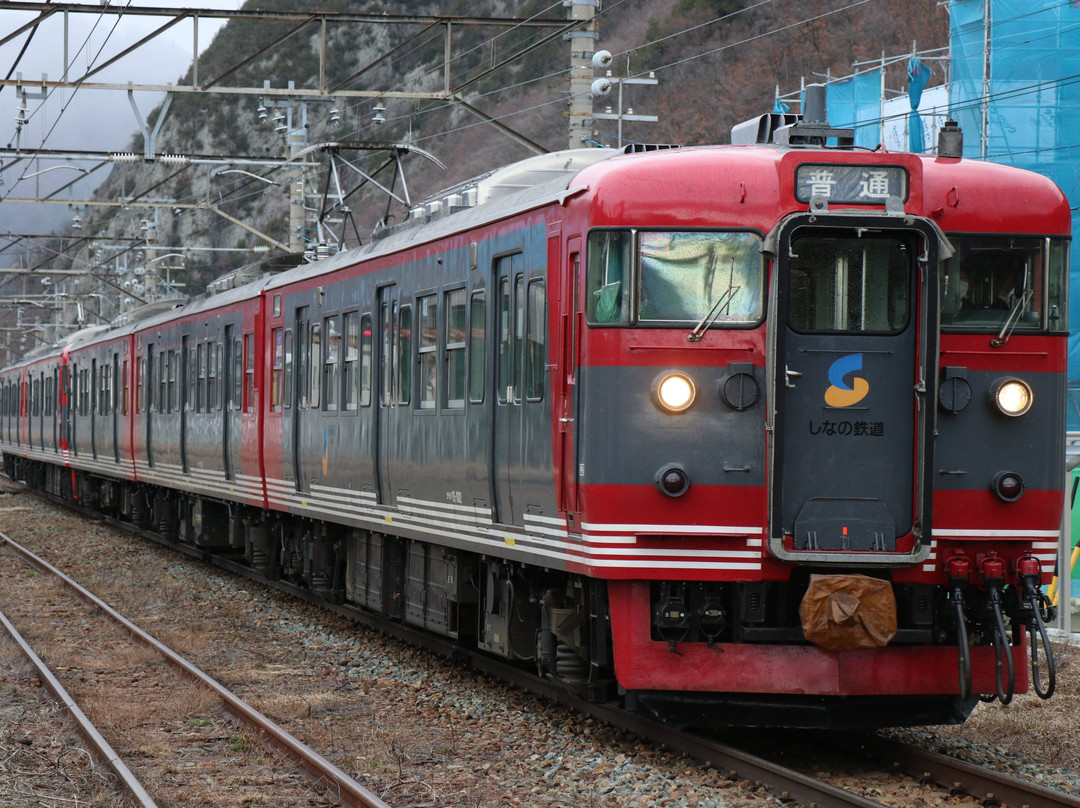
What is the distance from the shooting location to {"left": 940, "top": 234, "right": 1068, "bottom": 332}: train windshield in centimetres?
771

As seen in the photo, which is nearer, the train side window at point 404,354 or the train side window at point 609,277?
the train side window at point 609,277

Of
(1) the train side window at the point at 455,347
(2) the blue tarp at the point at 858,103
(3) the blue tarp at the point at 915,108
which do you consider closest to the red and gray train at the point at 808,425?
(1) the train side window at the point at 455,347

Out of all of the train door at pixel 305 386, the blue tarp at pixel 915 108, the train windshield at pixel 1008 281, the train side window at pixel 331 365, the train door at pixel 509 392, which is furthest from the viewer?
the blue tarp at pixel 915 108

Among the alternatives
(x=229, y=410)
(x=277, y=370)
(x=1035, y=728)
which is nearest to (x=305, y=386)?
(x=277, y=370)

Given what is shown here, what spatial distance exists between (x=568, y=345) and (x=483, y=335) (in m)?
1.65

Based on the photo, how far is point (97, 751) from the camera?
8.18m

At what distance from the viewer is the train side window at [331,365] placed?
12.8 metres

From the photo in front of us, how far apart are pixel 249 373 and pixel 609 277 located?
905cm

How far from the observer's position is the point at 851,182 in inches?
296

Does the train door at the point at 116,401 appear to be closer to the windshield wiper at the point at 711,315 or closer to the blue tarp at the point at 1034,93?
the blue tarp at the point at 1034,93

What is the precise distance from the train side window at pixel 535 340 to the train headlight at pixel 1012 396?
7.73 feet

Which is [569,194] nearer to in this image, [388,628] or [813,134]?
[813,134]

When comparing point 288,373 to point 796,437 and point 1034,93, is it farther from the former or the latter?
point 1034,93

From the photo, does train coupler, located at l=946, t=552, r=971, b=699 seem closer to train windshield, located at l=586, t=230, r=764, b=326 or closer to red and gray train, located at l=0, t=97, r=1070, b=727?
red and gray train, located at l=0, t=97, r=1070, b=727
